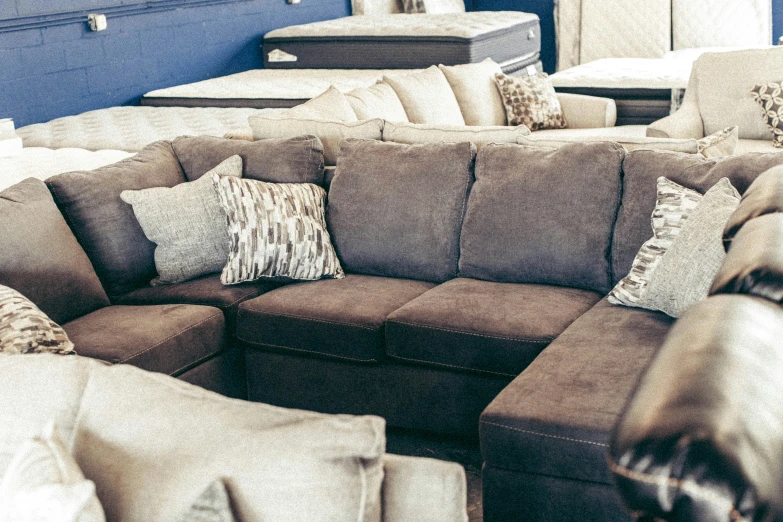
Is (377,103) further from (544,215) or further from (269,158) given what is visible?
(544,215)

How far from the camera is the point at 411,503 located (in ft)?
3.99

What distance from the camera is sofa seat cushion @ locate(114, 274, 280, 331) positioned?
9.95 feet

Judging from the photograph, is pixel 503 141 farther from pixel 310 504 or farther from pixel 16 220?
pixel 310 504

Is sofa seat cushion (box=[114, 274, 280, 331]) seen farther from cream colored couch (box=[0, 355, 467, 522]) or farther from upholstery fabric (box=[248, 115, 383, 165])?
cream colored couch (box=[0, 355, 467, 522])

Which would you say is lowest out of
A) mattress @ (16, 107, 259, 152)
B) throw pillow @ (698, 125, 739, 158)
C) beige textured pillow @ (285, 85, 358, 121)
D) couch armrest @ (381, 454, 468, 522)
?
couch armrest @ (381, 454, 468, 522)

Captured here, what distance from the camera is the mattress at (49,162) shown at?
336cm

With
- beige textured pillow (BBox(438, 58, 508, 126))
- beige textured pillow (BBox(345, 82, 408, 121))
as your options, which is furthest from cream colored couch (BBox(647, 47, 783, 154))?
beige textured pillow (BBox(345, 82, 408, 121))

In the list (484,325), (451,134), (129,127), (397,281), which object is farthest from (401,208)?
(129,127)

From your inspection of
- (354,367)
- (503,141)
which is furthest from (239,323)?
(503,141)

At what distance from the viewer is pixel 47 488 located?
42.3 inches

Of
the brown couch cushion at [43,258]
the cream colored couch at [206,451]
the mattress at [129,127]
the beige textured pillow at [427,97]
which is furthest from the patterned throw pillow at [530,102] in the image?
the cream colored couch at [206,451]

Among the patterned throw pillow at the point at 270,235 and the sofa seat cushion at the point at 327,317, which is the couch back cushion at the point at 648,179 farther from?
the patterned throw pillow at the point at 270,235

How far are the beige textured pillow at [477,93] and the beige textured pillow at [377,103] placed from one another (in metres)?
0.69

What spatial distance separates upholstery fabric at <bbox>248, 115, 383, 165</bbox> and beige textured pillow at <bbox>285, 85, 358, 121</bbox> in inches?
2.4
